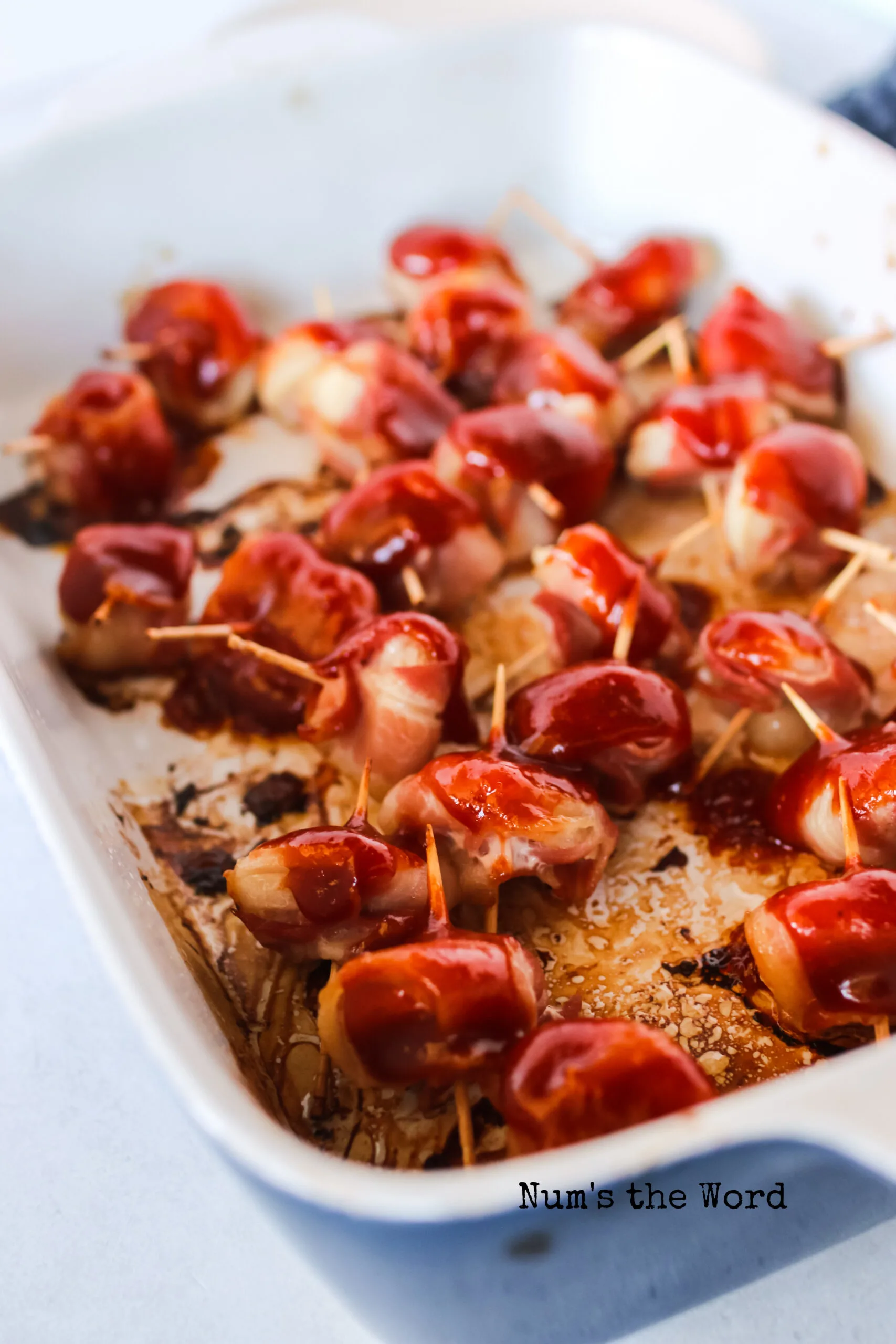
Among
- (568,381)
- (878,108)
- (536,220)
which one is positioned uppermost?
(878,108)

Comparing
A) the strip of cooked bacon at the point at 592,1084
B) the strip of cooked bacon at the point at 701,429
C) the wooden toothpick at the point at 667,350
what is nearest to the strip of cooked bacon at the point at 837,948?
the strip of cooked bacon at the point at 592,1084

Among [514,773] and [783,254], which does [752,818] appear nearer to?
[514,773]

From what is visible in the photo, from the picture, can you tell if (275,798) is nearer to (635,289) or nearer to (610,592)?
(610,592)

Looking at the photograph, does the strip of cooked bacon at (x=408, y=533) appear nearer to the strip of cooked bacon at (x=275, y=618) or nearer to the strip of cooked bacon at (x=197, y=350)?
the strip of cooked bacon at (x=275, y=618)

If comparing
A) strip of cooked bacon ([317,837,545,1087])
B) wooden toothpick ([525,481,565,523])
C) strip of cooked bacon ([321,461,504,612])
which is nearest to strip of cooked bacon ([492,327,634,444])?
wooden toothpick ([525,481,565,523])

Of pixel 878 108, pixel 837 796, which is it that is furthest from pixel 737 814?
pixel 878 108

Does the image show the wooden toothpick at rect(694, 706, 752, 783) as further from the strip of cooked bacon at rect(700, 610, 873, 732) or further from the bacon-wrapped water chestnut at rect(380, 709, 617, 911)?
the bacon-wrapped water chestnut at rect(380, 709, 617, 911)
